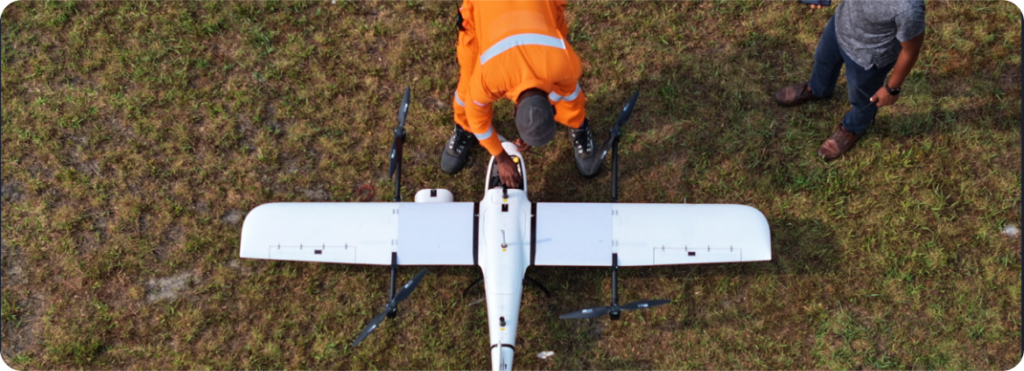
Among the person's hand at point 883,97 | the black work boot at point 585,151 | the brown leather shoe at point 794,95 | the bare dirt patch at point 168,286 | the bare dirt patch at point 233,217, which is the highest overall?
the person's hand at point 883,97

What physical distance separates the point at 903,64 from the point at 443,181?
5.10 meters

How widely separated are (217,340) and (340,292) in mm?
1672

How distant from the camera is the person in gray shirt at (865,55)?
14.0 feet

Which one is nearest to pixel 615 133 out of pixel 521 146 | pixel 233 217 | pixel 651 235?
pixel 651 235

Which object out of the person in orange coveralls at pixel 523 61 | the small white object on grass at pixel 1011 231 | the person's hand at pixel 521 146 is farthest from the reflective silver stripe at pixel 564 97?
the small white object on grass at pixel 1011 231

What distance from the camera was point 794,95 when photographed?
6.99 m

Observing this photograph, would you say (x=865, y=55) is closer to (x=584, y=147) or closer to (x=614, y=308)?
(x=584, y=147)

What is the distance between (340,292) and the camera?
6.73 m

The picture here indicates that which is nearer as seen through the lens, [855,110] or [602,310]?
[602,310]

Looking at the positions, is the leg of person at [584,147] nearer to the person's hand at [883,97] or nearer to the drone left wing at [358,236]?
the drone left wing at [358,236]

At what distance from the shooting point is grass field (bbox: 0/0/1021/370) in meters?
6.61

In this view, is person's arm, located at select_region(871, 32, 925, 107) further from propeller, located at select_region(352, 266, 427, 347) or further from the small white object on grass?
propeller, located at select_region(352, 266, 427, 347)

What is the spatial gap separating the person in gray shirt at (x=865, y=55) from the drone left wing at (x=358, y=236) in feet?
13.9

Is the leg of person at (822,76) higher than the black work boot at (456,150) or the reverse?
higher
